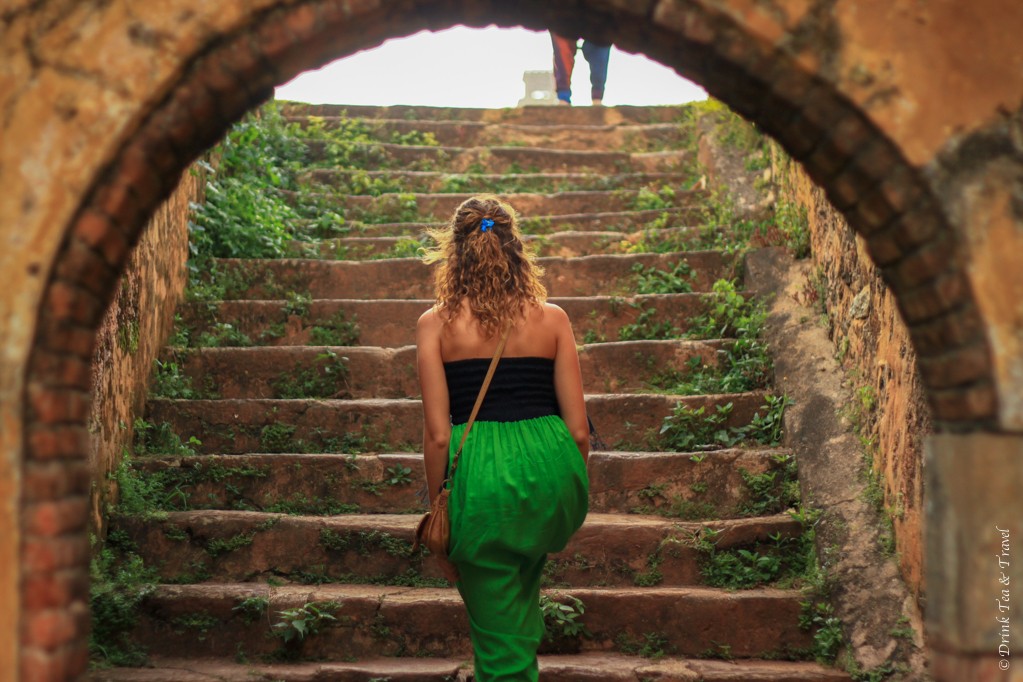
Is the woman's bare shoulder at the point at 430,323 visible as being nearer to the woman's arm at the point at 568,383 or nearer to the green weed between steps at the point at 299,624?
the woman's arm at the point at 568,383

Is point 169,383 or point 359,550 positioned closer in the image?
point 359,550

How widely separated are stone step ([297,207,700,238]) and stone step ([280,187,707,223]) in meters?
0.20

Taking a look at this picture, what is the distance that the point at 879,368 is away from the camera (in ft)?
15.0

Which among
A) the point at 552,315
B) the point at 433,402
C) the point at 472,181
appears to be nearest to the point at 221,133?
the point at 433,402

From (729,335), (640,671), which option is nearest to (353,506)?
(640,671)

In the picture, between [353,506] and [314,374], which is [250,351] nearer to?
[314,374]

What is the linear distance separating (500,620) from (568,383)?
805 millimetres

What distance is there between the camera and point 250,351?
5715mm

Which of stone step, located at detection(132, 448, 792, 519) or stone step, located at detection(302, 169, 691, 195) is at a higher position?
stone step, located at detection(302, 169, 691, 195)

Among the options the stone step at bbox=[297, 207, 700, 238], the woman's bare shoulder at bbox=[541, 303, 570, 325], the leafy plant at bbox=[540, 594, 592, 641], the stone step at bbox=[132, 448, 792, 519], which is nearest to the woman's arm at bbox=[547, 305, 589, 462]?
the woman's bare shoulder at bbox=[541, 303, 570, 325]

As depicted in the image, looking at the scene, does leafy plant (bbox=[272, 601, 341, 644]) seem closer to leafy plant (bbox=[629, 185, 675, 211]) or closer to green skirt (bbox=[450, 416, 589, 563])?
green skirt (bbox=[450, 416, 589, 563])

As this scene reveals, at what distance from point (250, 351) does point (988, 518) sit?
13.5 ft

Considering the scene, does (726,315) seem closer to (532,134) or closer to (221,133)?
(532,134)

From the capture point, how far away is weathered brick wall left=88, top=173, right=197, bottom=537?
4.56 meters
